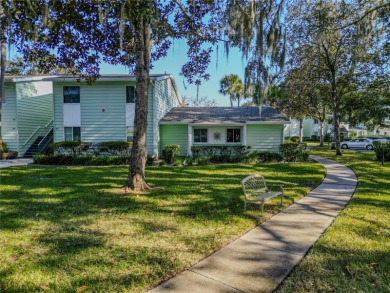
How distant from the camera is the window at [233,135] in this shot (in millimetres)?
18188

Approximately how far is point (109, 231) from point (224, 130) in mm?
14513

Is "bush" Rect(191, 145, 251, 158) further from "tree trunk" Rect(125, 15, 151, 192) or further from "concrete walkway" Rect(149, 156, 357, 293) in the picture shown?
"concrete walkway" Rect(149, 156, 357, 293)

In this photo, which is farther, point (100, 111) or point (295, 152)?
point (100, 111)

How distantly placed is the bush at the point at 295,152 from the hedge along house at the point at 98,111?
8.51m

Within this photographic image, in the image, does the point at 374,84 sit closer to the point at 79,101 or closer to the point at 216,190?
the point at 216,190

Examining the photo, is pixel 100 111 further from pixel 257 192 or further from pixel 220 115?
pixel 257 192

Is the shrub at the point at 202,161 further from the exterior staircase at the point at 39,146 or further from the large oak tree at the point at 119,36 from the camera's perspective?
the exterior staircase at the point at 39,146

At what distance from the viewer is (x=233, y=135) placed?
18188 millimetres

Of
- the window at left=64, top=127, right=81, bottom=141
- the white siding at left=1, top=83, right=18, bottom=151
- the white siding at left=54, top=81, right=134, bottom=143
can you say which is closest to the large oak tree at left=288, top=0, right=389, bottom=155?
the white siding at left=54, top=81, right=134, bottom=143

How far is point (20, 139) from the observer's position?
17781 millimetres

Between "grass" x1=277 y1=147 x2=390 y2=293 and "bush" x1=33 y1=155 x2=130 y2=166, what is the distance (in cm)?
1158

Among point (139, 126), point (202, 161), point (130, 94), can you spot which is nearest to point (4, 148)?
point (130, 94)

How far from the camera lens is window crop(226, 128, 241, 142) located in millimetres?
18188

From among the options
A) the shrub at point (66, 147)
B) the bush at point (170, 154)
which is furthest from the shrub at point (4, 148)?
the bush at point (170, 154)
